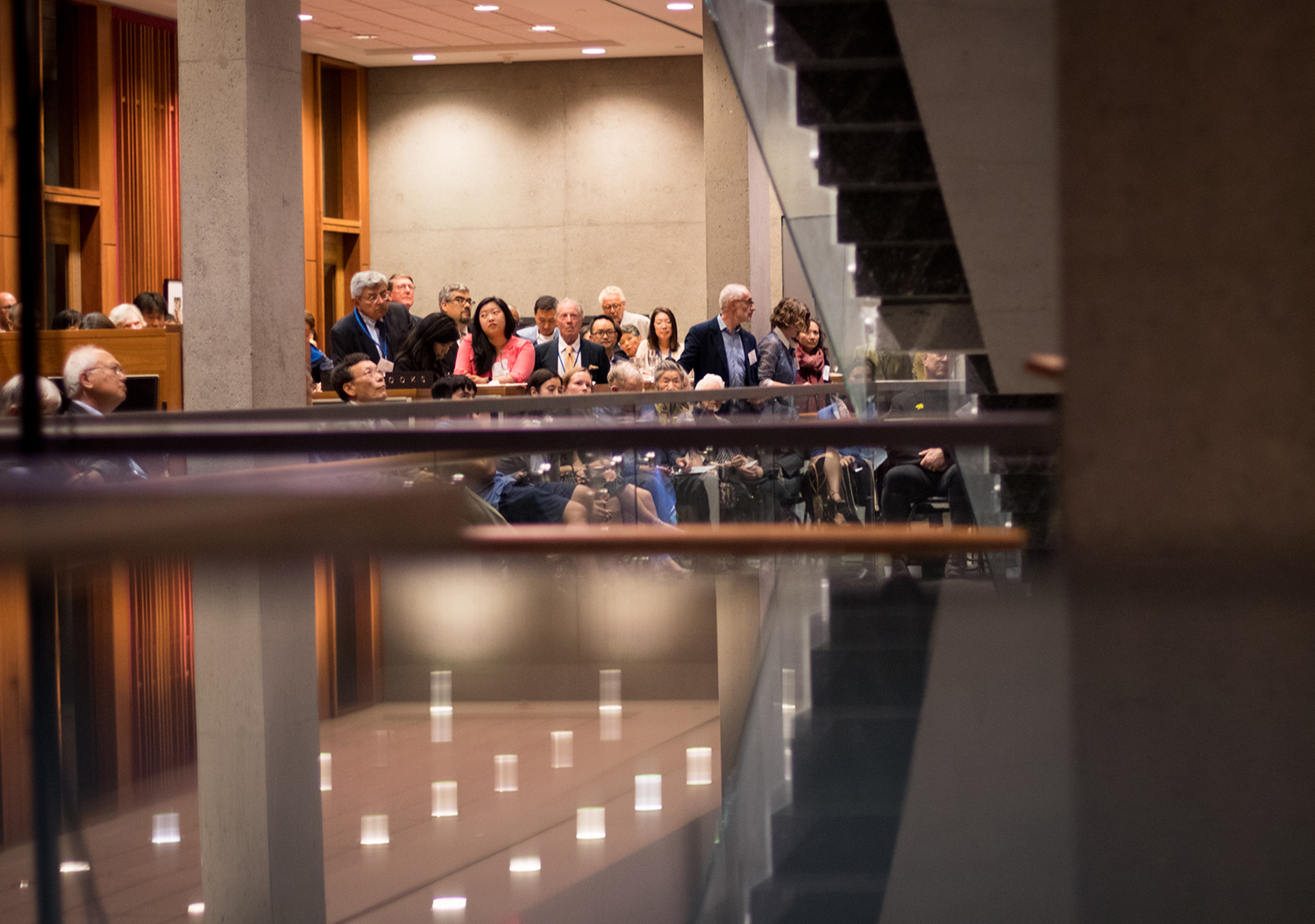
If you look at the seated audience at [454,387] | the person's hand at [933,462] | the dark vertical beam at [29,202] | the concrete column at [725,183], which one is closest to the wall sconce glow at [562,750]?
the dark vertical beam at [29,202]

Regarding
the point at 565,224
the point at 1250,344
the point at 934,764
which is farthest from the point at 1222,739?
the point at 565,224

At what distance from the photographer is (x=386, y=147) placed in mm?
17844

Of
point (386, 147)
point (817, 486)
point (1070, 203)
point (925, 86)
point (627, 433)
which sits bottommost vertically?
point (817, 486)

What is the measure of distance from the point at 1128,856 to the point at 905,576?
2.85 metres

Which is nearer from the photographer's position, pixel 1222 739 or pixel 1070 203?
pixel 1070 203

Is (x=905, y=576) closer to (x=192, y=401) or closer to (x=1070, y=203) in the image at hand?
(x=1070, y=203)

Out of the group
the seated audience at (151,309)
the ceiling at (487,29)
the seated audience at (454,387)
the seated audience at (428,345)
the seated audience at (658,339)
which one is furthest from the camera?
the ceiling at (487,29)

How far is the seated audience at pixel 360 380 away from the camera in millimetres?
5879

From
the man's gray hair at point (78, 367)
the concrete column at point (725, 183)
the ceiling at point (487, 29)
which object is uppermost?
the ceiling at point (487, 29)

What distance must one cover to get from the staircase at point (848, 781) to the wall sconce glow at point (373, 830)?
0.76 metres

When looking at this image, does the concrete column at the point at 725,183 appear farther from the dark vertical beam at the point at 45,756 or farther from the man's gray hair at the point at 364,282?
the dark vertical beam at the point at 45,756

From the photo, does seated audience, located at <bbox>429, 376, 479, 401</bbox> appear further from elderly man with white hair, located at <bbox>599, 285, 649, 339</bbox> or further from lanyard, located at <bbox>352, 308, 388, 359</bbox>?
elderly man with white hair, located at <bbox>599, 285, 649, 339</bbox>

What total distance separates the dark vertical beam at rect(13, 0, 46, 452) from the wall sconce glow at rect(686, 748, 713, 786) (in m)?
1.54

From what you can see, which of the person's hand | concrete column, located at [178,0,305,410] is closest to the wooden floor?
the person's hand
